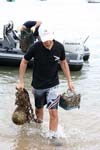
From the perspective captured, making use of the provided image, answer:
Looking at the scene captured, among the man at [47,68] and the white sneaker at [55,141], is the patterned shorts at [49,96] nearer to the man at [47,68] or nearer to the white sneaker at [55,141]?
the man at [47,68]

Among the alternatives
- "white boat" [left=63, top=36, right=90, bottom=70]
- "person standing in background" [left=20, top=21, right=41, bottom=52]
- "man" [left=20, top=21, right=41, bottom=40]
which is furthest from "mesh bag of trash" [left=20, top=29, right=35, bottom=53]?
"white boat" [left=63, top=36, right=90, bottom=70]

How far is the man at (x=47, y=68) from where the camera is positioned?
6.60 metres

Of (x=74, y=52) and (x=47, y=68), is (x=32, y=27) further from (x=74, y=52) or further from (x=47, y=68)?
(x=47, y=68)

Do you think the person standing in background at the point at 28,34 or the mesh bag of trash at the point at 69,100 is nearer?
the mesh bag of trash at the point at 69,100

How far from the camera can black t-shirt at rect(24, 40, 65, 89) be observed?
6609 millimetres

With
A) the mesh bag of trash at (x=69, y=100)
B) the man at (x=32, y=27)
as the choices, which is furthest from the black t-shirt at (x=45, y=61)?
the man at (x=32, y=27)

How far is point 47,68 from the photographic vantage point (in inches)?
263

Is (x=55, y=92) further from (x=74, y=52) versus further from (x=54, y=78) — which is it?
(x=74, y=52)

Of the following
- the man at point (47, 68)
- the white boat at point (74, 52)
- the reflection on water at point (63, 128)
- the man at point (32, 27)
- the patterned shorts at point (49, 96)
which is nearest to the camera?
the man at point (47, 68)

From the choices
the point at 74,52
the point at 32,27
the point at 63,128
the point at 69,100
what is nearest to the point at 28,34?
the point at 32,27

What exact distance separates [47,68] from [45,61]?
103 mm

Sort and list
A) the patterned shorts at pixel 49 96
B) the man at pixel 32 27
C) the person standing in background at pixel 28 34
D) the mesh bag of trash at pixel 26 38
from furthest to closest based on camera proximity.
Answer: the mesh bag of trash at pixel 26 38 < the person standing in background at pixel 28 34 < the man at pixel 32 27 < the patterned shorts at pixel 49 96

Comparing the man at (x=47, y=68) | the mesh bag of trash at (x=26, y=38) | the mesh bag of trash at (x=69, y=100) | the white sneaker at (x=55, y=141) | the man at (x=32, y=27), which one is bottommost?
the mesh bag of trash at (x=26, y=38)

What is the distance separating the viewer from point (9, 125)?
7.71 m
